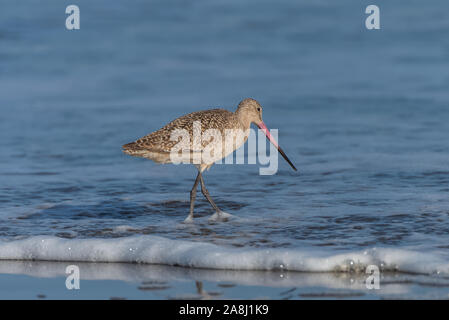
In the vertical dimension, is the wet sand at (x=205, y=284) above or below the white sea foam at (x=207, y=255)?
below

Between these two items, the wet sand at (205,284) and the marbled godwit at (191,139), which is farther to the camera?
the marbled godwit at (191,139)

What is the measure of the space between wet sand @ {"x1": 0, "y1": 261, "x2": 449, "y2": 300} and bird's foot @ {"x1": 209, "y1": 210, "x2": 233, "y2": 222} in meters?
1.62

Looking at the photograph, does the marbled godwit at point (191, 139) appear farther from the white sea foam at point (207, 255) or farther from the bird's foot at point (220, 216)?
the white sea foam at point (207, 255)

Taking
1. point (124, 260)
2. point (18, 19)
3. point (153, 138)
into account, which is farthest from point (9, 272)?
point (18, 19)

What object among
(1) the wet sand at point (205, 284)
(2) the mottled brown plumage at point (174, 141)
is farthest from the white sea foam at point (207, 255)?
(2) the mottled brown plumage at point (174, 141)

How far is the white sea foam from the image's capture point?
5543mm

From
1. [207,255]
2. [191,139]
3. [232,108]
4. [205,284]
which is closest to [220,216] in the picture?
[191,139]

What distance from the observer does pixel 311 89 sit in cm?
1450

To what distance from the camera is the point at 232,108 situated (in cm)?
1313

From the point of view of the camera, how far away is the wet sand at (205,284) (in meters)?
5.09

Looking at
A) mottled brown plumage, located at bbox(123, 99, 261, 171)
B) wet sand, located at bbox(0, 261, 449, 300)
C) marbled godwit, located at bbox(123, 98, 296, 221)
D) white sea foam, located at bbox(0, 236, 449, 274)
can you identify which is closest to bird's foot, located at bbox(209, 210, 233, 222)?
marbled godwit, located at bbox(123, 98, 296, 221)

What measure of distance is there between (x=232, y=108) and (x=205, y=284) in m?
7.93

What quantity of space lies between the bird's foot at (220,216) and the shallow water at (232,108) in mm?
75

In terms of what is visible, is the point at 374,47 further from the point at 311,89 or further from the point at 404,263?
the point at 404,263
